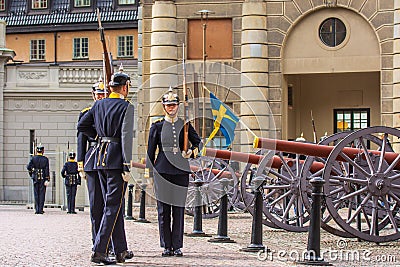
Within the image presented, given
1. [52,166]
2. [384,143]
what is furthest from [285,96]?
[384,143]

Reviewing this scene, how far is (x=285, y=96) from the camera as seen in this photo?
32.3m

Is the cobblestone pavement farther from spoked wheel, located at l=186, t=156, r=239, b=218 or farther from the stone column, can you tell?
the stone column

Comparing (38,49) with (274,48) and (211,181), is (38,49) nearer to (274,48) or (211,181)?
(274,48)

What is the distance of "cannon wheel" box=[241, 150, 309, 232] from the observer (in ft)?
57.2

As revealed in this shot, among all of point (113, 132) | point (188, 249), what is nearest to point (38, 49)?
point (188, 249)

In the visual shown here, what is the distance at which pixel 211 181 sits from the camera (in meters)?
21.6

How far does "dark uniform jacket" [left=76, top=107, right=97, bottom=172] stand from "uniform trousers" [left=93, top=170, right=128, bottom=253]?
8.6 inches

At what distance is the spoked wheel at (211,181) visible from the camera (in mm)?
21719

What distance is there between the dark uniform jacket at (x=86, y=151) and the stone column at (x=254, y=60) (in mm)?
18064

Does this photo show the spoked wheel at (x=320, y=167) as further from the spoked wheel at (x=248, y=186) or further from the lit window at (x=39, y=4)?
the lit window at (x=39, y=4)

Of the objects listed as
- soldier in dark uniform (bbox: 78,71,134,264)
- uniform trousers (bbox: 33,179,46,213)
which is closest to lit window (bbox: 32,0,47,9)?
uniform trousers (bbox: 33,179,46,213)

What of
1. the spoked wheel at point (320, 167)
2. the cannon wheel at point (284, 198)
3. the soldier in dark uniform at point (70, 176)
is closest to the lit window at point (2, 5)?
the soldier in dark uniform at point (70, 176)

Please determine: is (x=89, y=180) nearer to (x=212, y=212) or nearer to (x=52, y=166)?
(x=212, y=212)

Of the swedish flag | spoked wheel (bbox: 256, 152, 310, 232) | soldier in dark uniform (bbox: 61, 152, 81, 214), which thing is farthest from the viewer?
soldier in dark uniform (bbox: 61, 152, 81, 214)
